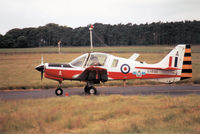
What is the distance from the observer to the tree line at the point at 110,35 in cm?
4878

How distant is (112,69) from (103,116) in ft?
16.3

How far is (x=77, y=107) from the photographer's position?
8953 millimetres

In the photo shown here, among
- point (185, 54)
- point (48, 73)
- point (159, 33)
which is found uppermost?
point (159, 33)

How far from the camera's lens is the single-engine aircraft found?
1230cm

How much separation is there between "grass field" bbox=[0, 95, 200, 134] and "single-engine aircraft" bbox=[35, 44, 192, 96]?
214 cm

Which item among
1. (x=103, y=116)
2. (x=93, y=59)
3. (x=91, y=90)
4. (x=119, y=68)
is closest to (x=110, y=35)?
(x=119, y=68)

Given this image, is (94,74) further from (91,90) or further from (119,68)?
(119,68)

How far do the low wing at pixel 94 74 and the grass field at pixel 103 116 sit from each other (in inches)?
77.9

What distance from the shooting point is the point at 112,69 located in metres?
12.5

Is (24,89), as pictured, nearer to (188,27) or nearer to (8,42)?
(188,27)

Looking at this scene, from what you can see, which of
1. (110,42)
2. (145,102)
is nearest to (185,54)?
(145,102)

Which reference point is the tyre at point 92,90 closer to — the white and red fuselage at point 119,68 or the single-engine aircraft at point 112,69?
the single-engine aircraft at point 112,69

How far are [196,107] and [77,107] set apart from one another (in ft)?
15.1

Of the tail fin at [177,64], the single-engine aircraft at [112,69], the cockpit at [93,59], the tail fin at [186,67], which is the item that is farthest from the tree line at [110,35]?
the cockpit at [93,59]
